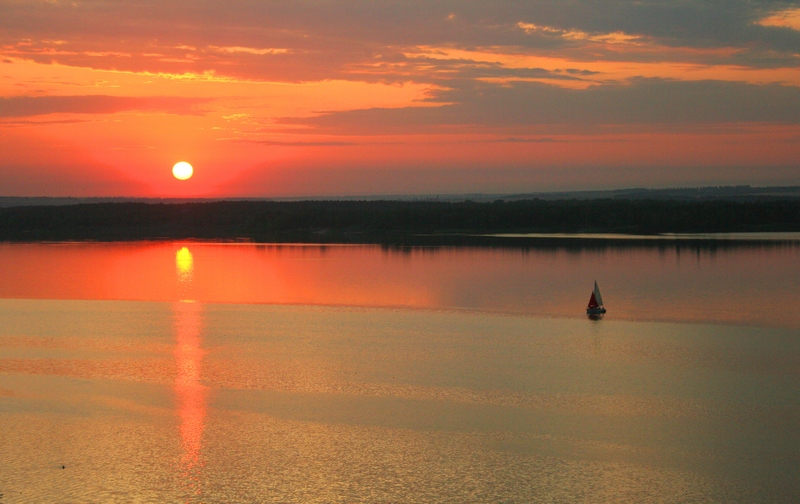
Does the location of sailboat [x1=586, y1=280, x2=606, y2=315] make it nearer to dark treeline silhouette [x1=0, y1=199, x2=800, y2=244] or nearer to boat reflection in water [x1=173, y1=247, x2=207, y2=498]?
boat reflection in water [x1=173, y1=247, x2=207, y2=498]

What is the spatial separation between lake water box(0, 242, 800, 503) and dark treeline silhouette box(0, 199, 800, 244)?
21017 mm

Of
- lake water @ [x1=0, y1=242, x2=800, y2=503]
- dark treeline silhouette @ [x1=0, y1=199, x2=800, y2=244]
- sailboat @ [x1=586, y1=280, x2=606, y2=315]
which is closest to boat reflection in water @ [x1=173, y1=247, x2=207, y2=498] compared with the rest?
lake water @ [x1=0, y1=242, x2=800, y2=503]

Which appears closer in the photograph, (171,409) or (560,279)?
(171,409)

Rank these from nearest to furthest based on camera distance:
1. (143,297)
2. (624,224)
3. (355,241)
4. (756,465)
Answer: (756,465) → (143,297) → (355,241) → (624,224)

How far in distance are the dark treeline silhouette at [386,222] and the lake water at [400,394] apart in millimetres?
21017

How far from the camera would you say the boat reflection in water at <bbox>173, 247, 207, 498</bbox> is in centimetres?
623

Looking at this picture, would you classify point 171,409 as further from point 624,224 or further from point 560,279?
point 624,224

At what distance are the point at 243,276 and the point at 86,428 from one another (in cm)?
1259

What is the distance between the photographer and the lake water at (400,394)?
5941 millimetres

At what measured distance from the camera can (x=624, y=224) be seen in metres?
44.0

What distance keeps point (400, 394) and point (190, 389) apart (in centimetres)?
213

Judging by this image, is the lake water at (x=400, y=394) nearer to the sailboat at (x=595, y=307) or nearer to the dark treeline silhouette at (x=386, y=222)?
the sailboat at (x=595, y=307)

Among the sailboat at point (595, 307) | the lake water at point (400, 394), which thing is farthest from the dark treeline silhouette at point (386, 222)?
the sailboat at point (595, 307)

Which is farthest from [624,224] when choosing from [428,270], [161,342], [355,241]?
[161,342]
